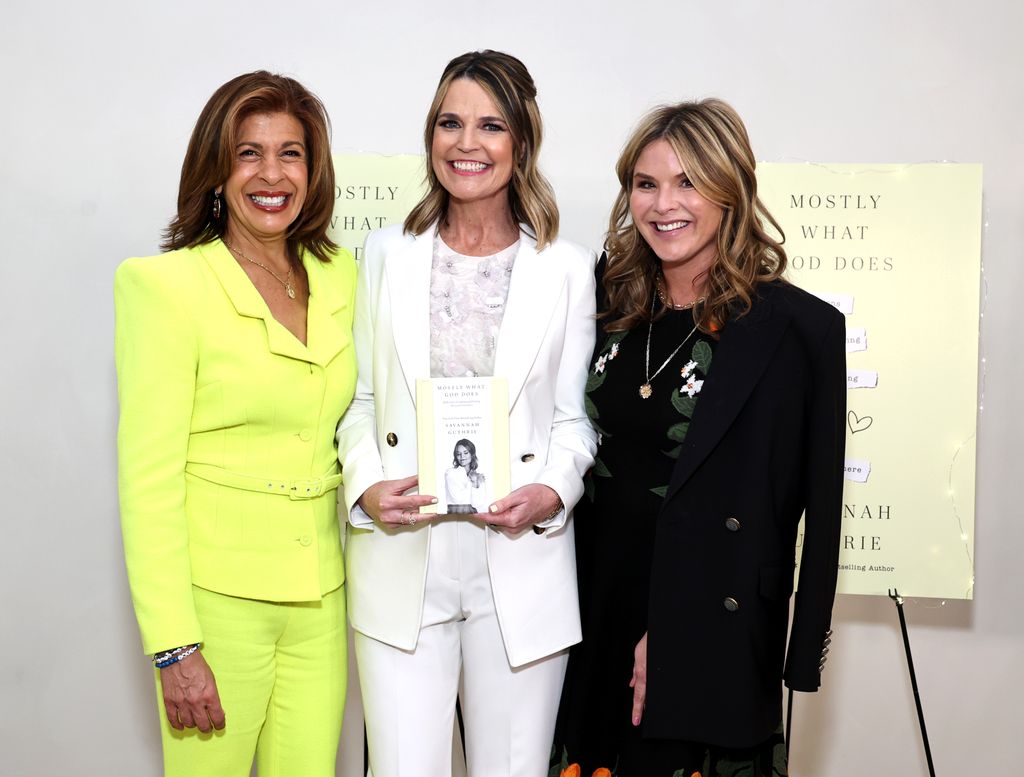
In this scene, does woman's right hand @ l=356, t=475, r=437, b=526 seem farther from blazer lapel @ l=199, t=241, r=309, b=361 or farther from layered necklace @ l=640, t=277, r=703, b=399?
layered necklace @ l=640, t=277, r=703, b=399

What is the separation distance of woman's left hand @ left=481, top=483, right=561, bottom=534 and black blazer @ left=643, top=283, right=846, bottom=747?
9.8 inches

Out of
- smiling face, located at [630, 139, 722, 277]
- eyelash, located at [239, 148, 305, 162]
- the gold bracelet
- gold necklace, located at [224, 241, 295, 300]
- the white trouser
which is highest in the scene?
eyelash, located at [239, 148, 305, 162]

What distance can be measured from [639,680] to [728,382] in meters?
0.71

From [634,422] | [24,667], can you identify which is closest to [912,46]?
[634,422]

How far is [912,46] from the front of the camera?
3.36 m

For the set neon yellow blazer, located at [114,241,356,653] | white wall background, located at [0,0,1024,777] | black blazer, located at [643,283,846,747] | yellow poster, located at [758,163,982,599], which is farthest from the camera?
white wall background, located at [0,0,1024,777]

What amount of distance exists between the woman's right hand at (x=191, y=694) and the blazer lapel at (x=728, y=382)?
105 cm

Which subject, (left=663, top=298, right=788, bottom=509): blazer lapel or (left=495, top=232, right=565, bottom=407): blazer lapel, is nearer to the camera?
(left=663, top=298, right=788, bottom=509): blazer lapel

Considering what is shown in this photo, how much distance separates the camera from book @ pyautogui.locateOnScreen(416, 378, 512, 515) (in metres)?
2.03

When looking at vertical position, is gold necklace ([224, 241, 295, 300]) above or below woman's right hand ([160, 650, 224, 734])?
above

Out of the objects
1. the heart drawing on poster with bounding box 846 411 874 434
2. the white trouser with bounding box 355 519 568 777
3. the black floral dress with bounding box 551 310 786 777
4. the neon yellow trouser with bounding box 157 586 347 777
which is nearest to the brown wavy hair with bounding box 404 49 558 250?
the black floral dress with bounding box 551 310 786 777

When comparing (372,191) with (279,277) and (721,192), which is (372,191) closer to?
(279,277)

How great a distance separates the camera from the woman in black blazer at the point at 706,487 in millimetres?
2062

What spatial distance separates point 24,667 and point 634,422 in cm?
282
